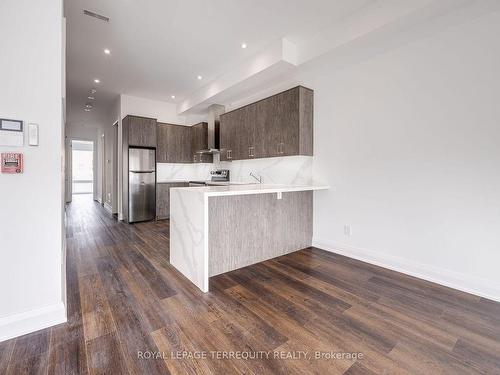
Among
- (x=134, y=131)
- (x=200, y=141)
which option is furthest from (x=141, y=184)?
(x=200, y=141)

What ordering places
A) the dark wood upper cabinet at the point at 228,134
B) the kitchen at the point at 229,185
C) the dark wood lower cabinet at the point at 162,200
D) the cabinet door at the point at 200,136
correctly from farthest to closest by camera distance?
1. the cabinet door at the point at 200,136
2. the dark wood lower cabinet at the point at 162,200
3. the dark wood upper cabinet at the point at 228,134
4. the kitchen at the point at 229,185

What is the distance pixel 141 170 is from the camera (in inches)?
215

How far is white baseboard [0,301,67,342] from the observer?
159cm

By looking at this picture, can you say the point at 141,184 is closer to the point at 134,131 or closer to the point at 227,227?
the point at 134,131

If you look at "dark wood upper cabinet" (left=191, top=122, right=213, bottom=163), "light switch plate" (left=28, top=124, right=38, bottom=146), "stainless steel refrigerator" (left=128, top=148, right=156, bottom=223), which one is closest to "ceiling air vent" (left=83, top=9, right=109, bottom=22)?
"light switch plate" (left=28, top=124, right=38, bottom=146)

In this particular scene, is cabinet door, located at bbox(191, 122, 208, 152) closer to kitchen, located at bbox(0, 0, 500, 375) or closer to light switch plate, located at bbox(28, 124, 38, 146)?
kitchen, located at bbox(0, 0, 500, 375)

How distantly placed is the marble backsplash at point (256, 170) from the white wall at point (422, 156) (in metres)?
0.47

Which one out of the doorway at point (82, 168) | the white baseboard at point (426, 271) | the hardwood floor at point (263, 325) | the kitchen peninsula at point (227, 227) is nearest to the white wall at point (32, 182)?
the hardwood floor at point (263, 325)

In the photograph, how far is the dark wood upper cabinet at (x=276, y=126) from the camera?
3516 mm

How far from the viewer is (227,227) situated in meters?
2.74

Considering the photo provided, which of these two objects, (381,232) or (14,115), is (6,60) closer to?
(14,115)

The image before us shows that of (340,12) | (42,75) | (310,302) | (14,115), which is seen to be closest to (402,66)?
(340,12)

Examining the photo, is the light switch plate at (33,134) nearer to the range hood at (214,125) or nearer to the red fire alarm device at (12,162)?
the red fire alarm device at (12,162)

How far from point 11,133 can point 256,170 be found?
3.63 meters
